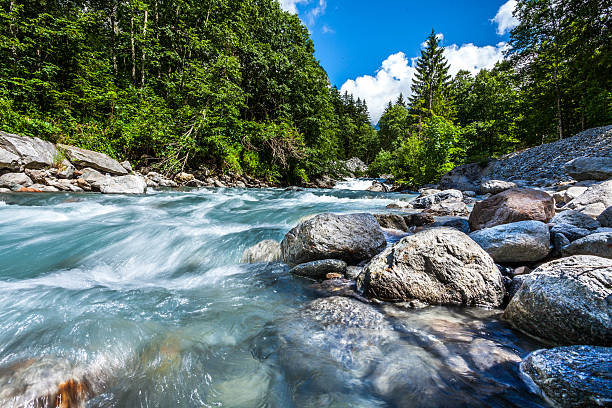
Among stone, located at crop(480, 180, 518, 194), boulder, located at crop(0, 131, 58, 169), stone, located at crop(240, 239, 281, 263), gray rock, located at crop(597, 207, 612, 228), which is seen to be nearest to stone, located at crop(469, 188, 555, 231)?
gray rock, located at crop(597, 207, 612, 228)

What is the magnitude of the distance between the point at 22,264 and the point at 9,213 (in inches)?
139

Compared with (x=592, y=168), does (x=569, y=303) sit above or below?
below

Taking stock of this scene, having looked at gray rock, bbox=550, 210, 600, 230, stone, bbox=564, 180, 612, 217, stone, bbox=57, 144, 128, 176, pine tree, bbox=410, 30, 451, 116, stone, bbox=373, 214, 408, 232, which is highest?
pine tree, bbox=410, 30, 451, 116

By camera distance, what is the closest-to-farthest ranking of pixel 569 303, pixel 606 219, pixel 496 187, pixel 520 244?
pixel 569 303
pixel 520 244
pixel 606 219
pixel 496 187

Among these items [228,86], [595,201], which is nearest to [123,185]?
[228,86]

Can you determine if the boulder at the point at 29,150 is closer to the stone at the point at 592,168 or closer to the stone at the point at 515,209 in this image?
the stone at the point at 515,209

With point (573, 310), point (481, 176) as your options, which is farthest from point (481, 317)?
point (481, 176)

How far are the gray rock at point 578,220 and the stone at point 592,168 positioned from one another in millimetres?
6443

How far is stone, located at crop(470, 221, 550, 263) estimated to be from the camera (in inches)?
126

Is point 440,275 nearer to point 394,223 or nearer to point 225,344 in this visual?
point 225,344

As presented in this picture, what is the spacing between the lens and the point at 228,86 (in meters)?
14.5

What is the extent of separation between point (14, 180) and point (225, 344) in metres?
10.5

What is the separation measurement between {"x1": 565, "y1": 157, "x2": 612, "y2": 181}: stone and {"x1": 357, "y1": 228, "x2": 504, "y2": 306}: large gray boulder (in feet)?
29.9

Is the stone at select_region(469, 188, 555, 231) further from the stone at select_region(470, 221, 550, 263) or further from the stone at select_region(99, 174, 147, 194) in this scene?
the stone at select_region(99, 174, 147, 194)
